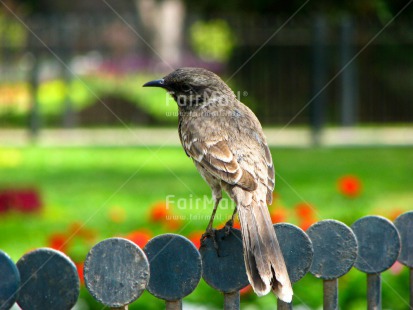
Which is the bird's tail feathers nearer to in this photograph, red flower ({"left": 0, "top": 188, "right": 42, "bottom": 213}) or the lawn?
the lawn

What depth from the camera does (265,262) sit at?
10.7ft

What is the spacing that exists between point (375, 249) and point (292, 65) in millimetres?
16368

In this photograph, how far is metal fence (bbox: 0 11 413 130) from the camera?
18.9 m

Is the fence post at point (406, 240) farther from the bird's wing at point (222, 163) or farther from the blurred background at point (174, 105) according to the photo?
the blurred background at point (174, 105)

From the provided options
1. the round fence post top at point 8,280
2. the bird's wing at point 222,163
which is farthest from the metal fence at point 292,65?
the round fence post top at point 8,280

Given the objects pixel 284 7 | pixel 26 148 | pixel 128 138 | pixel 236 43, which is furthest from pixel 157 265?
pixel 236 43

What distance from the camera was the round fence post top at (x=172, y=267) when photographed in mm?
3094

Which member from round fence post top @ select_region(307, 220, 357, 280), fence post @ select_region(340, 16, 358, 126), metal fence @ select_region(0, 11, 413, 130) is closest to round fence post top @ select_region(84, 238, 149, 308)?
round fence post top @ select_region(307, 220, 357, 280)

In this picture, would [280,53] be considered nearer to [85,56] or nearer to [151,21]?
[151,21]

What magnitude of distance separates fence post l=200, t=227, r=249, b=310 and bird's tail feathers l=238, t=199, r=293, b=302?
0.05m

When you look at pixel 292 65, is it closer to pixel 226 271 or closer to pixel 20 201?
pixel 20 201

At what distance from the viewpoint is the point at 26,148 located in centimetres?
1653

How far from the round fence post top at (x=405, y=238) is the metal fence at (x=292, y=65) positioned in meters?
14.1

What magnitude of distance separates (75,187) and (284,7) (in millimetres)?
5221
